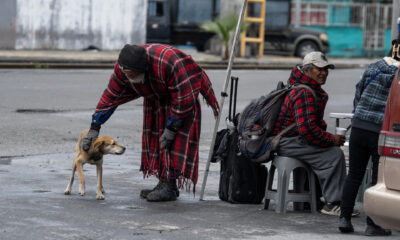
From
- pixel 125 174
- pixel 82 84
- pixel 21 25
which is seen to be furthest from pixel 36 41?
pixel 125 174

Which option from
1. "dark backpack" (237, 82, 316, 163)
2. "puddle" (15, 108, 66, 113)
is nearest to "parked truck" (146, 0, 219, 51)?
"puddle" (15, 108, 66, 113)

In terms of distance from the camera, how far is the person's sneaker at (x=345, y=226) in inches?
268

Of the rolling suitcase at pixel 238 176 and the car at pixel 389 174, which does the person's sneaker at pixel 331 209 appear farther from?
the car at pixel 389 174

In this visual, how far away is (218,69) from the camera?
26.7 metres

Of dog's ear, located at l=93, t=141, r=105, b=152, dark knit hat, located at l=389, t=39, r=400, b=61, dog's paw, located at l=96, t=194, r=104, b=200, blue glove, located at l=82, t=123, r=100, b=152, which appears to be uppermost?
dark knit hat, located at l=389, t=39, r=400, b=61

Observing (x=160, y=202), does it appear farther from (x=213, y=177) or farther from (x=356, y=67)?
(x=356, y=67)

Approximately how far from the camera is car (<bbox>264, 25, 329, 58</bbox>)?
35719 millimetres

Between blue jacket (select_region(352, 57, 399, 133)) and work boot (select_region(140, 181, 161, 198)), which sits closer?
blue jacket (select_region(352, 57, 399, 133))

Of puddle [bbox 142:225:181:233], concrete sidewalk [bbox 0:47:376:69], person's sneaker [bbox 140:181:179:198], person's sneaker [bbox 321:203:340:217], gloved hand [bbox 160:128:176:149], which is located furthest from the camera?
concrete sidewalk [bbox 0:47:376:69]

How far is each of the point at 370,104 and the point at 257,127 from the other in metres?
1.26

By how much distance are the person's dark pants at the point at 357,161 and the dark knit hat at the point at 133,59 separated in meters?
1.79

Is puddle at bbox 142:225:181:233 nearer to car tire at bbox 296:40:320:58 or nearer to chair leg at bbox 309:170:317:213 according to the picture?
chair leg at bbox 309:170:317:213

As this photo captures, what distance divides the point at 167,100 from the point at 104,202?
3.37 feet

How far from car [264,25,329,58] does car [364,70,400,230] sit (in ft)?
98.3
